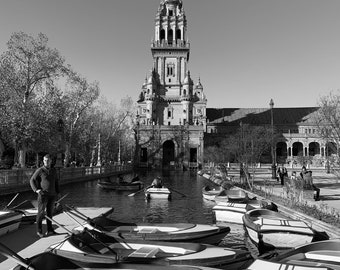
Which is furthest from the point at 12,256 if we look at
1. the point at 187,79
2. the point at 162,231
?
the point at 187,79

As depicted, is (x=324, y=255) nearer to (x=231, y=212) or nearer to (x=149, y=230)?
(x=149, y=230)

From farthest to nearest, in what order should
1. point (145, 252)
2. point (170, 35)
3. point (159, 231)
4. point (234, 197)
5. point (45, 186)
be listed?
1. point (170, 35)
2. point (234, 197)
3. point (45, 186)
4. point (159, 231)
5. point (145, 252)

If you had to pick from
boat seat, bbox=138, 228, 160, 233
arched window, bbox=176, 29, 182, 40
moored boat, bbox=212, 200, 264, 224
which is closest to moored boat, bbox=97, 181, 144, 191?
moored boat, bbox=212, 200, 264, 224

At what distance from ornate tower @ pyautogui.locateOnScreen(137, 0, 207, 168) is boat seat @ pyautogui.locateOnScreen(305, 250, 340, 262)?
6665cm

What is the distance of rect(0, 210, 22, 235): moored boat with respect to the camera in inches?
354

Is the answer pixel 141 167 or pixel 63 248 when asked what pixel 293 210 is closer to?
pixel 63 248

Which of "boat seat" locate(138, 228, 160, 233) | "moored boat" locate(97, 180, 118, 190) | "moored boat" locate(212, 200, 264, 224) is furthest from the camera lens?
"moored boat" locate(97, 180, 118, 190)

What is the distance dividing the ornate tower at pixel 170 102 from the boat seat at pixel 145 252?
66.5 metres

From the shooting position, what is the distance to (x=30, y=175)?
2491 centimetres

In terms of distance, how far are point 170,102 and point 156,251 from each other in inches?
3094

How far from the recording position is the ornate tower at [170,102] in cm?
7419

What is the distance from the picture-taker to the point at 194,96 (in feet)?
278

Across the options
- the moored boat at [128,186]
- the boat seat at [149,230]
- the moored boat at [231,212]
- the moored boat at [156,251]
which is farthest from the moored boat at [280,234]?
the moored boat at [128,186]

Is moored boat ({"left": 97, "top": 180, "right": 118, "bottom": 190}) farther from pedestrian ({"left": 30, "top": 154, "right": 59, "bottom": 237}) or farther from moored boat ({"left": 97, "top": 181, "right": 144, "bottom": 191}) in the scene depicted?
pedestrian ({"left": 30, "top": 154, "right": 59, "bottom": 237})
